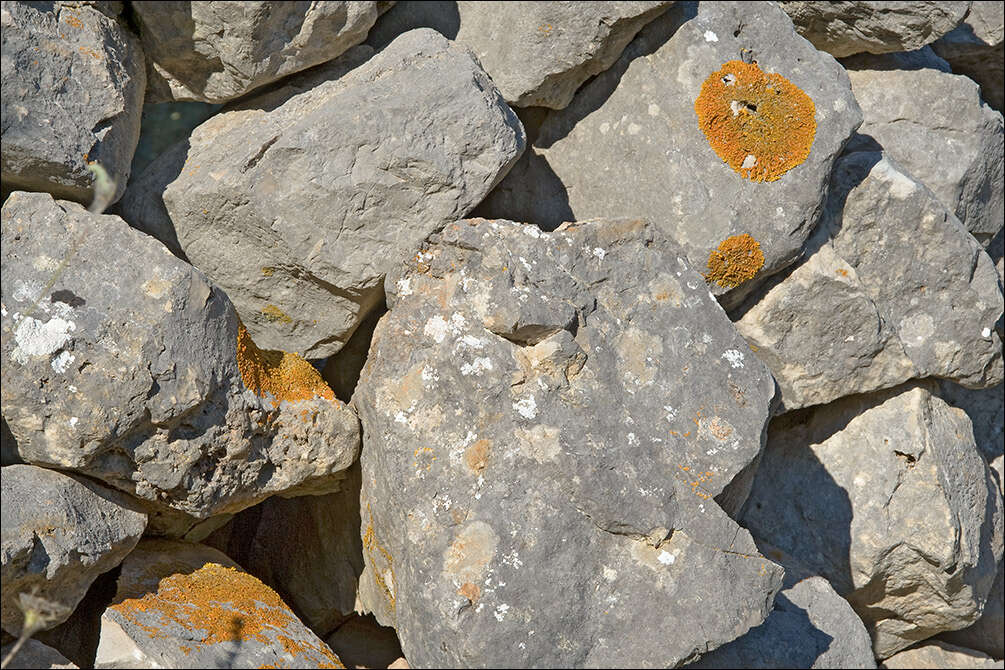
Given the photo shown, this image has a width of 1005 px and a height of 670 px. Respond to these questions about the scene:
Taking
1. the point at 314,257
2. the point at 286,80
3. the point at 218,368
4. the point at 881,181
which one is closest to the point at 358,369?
the point at 314,257

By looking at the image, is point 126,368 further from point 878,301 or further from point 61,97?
point 878,301

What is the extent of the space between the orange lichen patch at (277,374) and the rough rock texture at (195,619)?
71cm

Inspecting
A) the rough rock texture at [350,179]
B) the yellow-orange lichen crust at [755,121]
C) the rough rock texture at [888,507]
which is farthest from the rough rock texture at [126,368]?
the rough rock texture at [888,507]

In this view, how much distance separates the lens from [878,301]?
4180 millimetres

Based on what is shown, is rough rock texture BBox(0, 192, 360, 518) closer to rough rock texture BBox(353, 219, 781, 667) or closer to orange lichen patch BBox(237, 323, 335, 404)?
orange lichen patch BBox(237, 323, 335, 404)

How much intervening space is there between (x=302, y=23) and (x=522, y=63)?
2.88 feet

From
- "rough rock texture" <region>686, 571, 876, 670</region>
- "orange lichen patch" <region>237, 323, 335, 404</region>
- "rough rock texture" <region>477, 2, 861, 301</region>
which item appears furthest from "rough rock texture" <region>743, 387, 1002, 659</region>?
"orange lichen patch" <region>237, 323, 335, 404</region>

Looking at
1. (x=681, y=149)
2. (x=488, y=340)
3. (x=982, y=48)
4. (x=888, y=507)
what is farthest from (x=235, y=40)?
(x=982, y=48)

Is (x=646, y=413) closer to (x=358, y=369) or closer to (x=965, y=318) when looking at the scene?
(x=358, y=369)

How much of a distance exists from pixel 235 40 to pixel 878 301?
285 centimetres

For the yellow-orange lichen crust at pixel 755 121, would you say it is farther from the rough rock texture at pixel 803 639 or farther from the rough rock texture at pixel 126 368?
the rough rock texture at pixel 126 368

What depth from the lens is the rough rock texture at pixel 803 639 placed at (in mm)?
3475

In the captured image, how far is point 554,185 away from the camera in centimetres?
410

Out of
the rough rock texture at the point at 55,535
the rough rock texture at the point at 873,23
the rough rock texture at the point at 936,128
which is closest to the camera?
the rough rock texture at the point at 55,535
